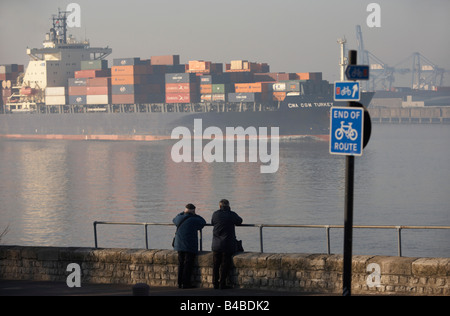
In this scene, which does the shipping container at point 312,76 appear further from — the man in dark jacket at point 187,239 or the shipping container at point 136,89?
the man in dark jacket at point 187,239

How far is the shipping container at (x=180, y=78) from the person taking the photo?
100 m

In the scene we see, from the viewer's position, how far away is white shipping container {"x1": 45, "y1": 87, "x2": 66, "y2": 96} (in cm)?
11062

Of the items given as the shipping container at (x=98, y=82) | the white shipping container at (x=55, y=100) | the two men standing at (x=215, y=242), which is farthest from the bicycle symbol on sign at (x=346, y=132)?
the white shipping container at (x=55, y=100)

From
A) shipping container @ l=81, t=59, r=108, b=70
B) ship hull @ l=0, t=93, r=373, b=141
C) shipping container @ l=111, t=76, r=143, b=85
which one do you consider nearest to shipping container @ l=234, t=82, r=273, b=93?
ship hull @ l=0, t=93, r=373, b=141

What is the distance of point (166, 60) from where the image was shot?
107188 mm

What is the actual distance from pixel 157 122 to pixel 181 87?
6263 mm

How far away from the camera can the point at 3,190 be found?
196ft

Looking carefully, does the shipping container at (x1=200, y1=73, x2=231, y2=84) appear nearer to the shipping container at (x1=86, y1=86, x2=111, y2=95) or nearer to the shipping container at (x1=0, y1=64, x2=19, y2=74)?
the shipping container at (x1=86, y1=86, x2=111, y2=95)

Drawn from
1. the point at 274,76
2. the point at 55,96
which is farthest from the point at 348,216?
the point at 55,96

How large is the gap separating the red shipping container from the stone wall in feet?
288

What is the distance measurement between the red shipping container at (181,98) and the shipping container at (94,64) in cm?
1244

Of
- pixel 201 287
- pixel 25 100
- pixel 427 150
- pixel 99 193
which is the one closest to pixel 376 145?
pixel 427 150

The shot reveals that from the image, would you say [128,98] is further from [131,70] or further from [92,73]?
[92,73]

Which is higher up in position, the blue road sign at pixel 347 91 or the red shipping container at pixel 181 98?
the blue road sign at pixel 347 91
